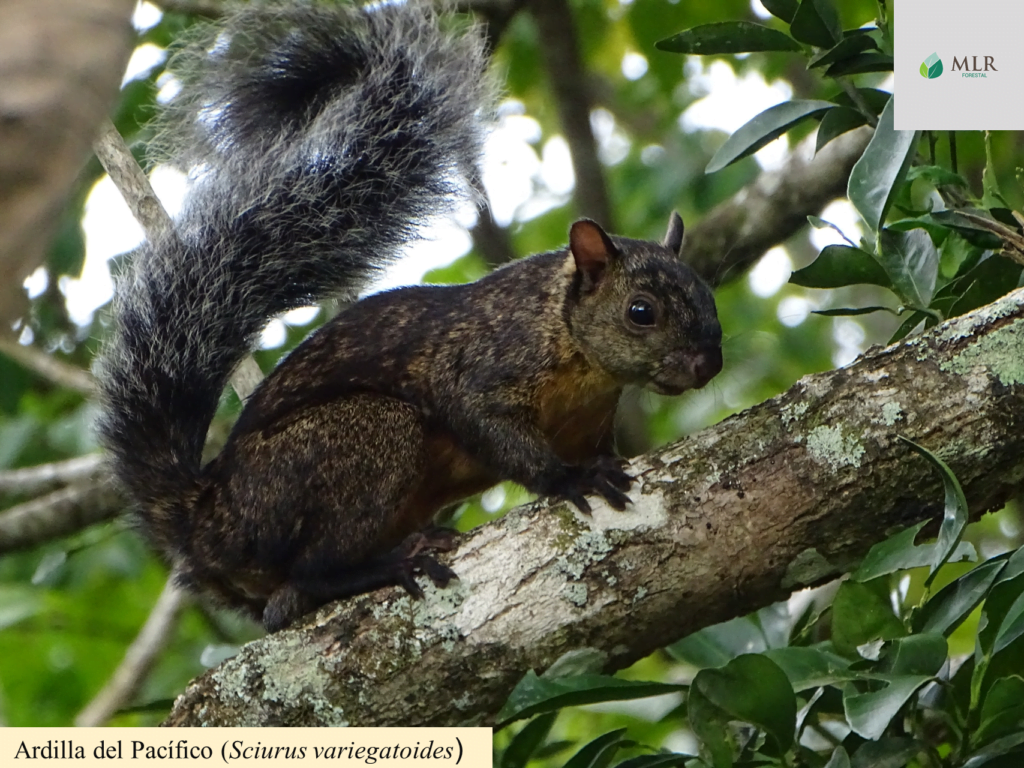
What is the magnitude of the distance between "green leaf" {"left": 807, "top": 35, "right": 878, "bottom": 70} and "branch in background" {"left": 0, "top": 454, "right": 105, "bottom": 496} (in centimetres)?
206

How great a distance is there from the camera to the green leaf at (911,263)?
6.43 feet

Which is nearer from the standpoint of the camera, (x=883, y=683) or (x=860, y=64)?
(x=883, y=683)

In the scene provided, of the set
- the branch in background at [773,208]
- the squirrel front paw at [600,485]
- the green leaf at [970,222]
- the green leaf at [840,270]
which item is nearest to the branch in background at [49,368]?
the squirrel front paw at [600,485]

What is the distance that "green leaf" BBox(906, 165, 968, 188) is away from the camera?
6.34ft

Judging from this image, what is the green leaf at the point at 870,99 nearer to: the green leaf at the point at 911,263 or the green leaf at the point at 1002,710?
the green leaf at the point at 911,263

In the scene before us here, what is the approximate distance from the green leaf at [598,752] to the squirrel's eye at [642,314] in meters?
0.95

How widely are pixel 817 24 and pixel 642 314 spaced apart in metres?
0.66

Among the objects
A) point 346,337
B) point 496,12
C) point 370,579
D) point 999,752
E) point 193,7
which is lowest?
point 999,752

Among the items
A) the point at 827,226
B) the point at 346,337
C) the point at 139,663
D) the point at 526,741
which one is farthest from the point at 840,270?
the point at 139,663

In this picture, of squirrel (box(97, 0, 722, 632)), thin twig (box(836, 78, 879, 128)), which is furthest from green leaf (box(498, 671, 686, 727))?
thin twig (box(836, 78, 879, 128))

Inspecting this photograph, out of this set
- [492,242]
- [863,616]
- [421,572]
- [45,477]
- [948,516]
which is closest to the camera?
[948,516]

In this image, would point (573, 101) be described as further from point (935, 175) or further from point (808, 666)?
point (808, 666)

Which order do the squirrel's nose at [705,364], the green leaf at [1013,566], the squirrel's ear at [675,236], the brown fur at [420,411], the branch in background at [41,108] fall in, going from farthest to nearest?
1. the squirrel's ear at [675,236]
2. the squirrel's nose at [705,364]
3. the brown fur at [420,411]
4. the green leaf at [1013,566]
5. the branch in background at [41,108]

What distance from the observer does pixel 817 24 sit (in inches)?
79.4
